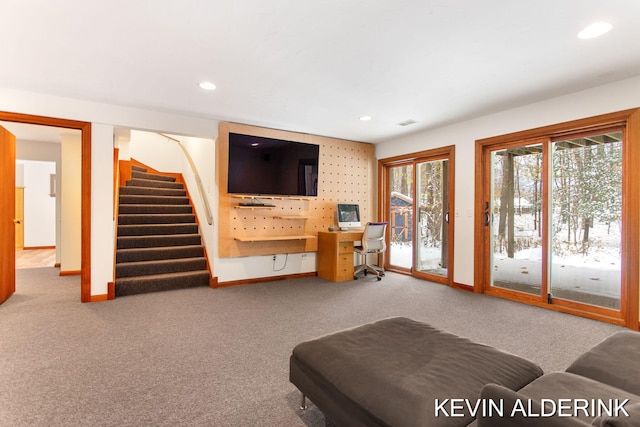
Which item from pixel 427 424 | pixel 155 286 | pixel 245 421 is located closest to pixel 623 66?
pixel 427 424

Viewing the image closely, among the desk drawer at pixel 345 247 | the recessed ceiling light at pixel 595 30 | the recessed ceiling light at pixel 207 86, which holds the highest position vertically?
the recessed ceiling light at pixel 207 86

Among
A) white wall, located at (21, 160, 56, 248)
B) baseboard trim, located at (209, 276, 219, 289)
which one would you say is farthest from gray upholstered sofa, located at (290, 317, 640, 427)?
white wall, located at (21, 160, 56, 248)

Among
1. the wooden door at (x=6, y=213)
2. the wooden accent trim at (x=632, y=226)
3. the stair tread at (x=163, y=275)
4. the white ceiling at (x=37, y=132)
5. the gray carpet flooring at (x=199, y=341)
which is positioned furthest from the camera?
the white ceiling at (x=37, y=132)

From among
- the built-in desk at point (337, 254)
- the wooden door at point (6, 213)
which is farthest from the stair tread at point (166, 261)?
the built-in desk at point (337, 254)

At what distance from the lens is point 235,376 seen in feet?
7.32

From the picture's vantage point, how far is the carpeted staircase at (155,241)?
181 inches

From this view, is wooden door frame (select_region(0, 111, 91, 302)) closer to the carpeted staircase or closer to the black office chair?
the carpeted staircase

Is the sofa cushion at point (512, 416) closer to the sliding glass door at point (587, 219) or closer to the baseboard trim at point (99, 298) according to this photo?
the sliding glass door at point (587, 219)

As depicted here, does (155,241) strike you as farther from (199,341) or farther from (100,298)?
(199,341)

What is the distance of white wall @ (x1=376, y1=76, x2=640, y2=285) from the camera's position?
3332mm

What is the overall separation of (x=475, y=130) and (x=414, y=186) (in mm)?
1424

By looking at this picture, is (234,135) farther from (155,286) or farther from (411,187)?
(411,187)

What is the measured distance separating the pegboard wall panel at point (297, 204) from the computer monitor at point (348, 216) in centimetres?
18

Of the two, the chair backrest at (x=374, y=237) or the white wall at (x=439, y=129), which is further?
the chair backrest at (x=374, y=237)
